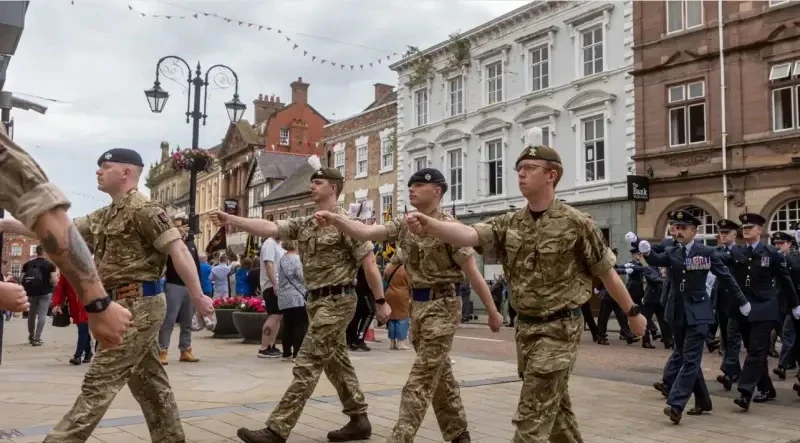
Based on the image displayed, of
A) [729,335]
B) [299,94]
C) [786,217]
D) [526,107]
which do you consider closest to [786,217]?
[786,217]

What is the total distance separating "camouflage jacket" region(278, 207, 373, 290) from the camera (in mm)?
5738

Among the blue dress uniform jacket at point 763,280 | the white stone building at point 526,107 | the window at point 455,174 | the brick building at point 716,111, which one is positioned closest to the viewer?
the blue dress uniform jacket at point 763,280

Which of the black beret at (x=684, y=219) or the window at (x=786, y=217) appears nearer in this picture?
the black beret at (x=684, y=219)

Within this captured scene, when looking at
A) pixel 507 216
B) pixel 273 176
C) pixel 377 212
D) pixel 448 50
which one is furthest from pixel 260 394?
pixel 273 176

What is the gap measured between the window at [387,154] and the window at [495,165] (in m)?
6.99

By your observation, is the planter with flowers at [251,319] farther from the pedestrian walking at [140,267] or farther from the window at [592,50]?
the window at [592,50]

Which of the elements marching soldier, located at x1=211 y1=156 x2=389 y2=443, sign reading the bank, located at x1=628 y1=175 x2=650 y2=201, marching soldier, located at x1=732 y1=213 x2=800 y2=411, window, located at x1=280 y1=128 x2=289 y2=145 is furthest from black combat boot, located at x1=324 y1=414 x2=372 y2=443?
window, located at x1=280 y1=128 x2=289 y2=145

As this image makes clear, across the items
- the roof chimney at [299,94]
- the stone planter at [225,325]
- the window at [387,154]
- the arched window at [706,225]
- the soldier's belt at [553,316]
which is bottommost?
the stone planter at [225,325]

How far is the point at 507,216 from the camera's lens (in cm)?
449

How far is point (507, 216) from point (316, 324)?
1.85 meters

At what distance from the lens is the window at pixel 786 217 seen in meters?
20.5

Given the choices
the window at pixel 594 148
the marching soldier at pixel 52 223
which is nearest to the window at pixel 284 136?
the window at pixel 594 148

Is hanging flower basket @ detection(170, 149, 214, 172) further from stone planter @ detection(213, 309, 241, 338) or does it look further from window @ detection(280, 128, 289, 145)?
window @ detection(280, 128, 289, 145)

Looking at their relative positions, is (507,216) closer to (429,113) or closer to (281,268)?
(281,268)
